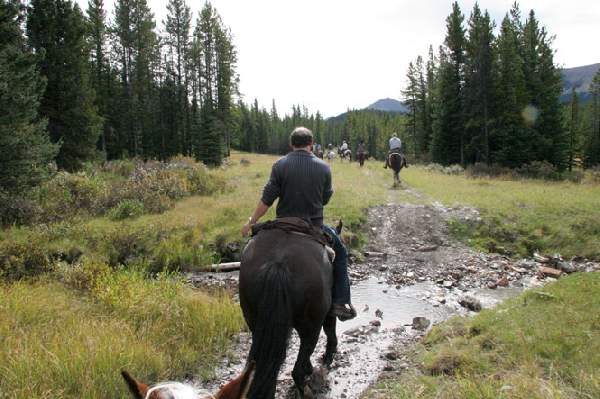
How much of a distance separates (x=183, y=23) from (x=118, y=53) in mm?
8235

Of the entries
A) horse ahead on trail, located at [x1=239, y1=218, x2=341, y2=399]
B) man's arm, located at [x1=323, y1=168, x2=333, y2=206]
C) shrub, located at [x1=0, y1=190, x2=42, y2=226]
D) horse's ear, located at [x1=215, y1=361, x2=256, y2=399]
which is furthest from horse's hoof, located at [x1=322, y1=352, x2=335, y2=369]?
shrub, located at [x1=0, y1=190, x2=42, y2=226]

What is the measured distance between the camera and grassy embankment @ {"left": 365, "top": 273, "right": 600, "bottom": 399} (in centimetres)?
359

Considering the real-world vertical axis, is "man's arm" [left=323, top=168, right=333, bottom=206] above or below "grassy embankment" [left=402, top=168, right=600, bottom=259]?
above

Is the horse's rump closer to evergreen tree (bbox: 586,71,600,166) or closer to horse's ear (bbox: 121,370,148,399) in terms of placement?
horse's ear (bbox: 121,370,148,399)

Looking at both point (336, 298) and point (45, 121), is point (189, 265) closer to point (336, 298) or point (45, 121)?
point (336, 298)

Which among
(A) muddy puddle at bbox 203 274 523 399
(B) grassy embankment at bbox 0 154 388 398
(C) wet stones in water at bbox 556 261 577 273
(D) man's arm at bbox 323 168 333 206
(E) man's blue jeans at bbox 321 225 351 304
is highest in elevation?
(D) man's arm at bbox 323 168 333 206

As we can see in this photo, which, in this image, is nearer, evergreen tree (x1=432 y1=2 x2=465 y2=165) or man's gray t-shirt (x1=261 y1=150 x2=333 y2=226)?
man's gray t-shirt (x1=261 y1=150 x2=333 y2=226)

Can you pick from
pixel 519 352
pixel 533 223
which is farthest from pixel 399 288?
pixel 533 223

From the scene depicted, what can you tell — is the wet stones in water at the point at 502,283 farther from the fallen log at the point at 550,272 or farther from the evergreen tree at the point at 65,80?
the evergreen tree at the point at 65,80

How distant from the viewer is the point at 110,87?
1519 inches

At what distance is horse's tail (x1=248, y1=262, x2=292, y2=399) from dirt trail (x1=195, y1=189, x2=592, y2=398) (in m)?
1.46

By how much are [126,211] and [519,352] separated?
508 inches

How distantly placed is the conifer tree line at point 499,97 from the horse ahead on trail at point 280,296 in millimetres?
31852

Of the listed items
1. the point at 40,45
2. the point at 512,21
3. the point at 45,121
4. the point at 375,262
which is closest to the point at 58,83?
the point at 40,45
